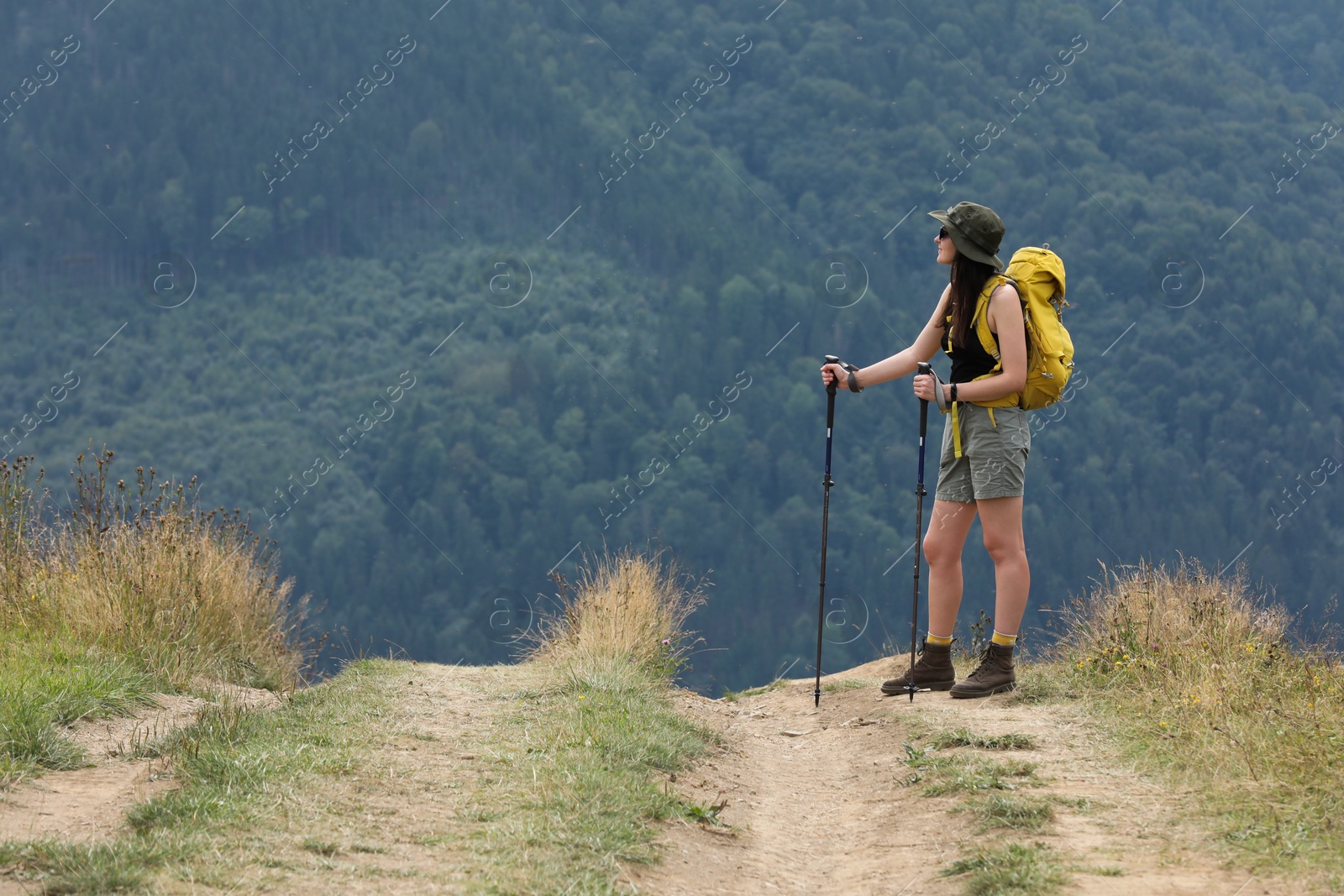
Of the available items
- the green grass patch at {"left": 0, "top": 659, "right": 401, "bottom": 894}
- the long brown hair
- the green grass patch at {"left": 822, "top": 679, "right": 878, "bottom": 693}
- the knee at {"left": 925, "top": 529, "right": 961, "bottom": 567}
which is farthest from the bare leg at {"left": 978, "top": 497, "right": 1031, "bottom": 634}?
the green grass patch at {"left": 0, "top": 659, "right": 401, "bottom": 894}

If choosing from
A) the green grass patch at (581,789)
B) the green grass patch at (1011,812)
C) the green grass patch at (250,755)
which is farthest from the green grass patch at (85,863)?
the green grass patch at (1011,812)

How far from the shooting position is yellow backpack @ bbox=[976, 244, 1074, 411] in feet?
17.2

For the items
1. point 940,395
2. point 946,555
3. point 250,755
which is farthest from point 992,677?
point 250,755

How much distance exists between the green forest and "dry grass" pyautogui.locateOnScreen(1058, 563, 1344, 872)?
54979mm

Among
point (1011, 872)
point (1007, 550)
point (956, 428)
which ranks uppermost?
point (956, 428)

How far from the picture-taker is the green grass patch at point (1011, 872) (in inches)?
117

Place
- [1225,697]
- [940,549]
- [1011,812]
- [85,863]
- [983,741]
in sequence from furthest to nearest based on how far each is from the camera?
[940,549]
[983,741]
[1225,697]
[1011,812]
[85,863]

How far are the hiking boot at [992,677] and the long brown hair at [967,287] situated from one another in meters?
1.31

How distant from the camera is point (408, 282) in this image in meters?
95.4

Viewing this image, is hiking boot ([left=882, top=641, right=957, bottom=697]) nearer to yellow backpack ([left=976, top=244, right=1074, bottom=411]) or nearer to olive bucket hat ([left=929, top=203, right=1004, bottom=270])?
yellow backpack ([left=976, top=244, right=1074, bottom=411])

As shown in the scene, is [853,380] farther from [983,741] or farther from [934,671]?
[983,741]

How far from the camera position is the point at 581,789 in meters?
3.74

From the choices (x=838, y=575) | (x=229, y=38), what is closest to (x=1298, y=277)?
(x=838, y=575)

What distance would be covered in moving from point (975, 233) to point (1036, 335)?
48 cm
